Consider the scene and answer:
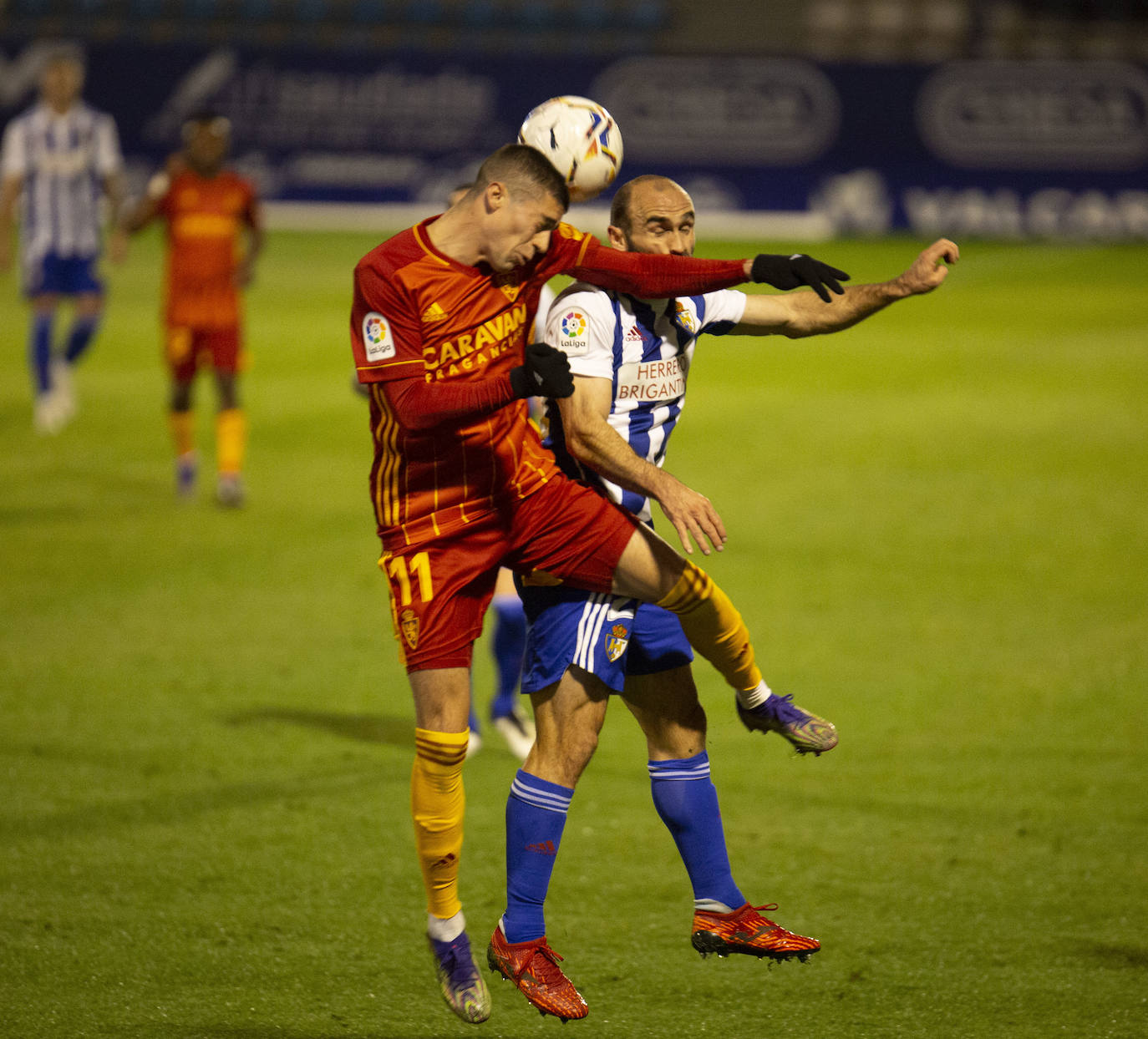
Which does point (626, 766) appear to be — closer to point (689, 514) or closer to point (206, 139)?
point (689, 514)

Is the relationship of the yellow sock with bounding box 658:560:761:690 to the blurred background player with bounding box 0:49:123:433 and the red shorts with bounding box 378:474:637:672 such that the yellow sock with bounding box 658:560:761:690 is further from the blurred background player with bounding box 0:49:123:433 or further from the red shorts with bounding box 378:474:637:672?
the blurred background player with bounding box 0:49:123:433

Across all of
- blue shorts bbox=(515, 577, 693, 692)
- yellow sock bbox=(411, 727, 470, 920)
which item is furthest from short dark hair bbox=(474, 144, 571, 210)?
yellow sock bbox=(411, 727, 470, 920)

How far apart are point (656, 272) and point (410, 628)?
1070 millimetres

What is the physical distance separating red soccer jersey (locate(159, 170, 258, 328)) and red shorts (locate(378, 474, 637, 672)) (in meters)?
6.94

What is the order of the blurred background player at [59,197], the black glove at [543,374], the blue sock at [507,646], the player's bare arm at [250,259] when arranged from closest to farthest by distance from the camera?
the black glove at [543,374] < the blue sock at [507,646] < the player's bare arm at [250,259] < the blurred background player at [59,197]

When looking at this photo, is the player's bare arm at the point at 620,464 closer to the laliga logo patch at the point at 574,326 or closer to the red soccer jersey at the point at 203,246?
the laliga logo patch at the point at 574,326

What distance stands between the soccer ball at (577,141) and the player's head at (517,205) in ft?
0.64

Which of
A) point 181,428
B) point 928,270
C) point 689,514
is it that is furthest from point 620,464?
point 181,428

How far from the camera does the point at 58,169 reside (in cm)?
1245

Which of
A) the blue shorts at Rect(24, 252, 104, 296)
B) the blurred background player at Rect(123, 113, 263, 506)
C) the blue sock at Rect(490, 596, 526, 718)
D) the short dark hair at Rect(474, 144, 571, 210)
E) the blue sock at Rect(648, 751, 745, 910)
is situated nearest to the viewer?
the short dark hair at Rect(474, 144, 571, 210)

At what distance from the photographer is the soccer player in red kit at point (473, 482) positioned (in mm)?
3719

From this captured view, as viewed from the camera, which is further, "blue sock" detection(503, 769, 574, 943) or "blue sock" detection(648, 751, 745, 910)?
"blue sock" detection(648, 751, 745, 910)

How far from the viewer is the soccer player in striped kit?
12.7 feet

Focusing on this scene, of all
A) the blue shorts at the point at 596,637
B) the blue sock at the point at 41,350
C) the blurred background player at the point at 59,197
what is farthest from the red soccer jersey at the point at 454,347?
the blue sock at the point at 41,350
